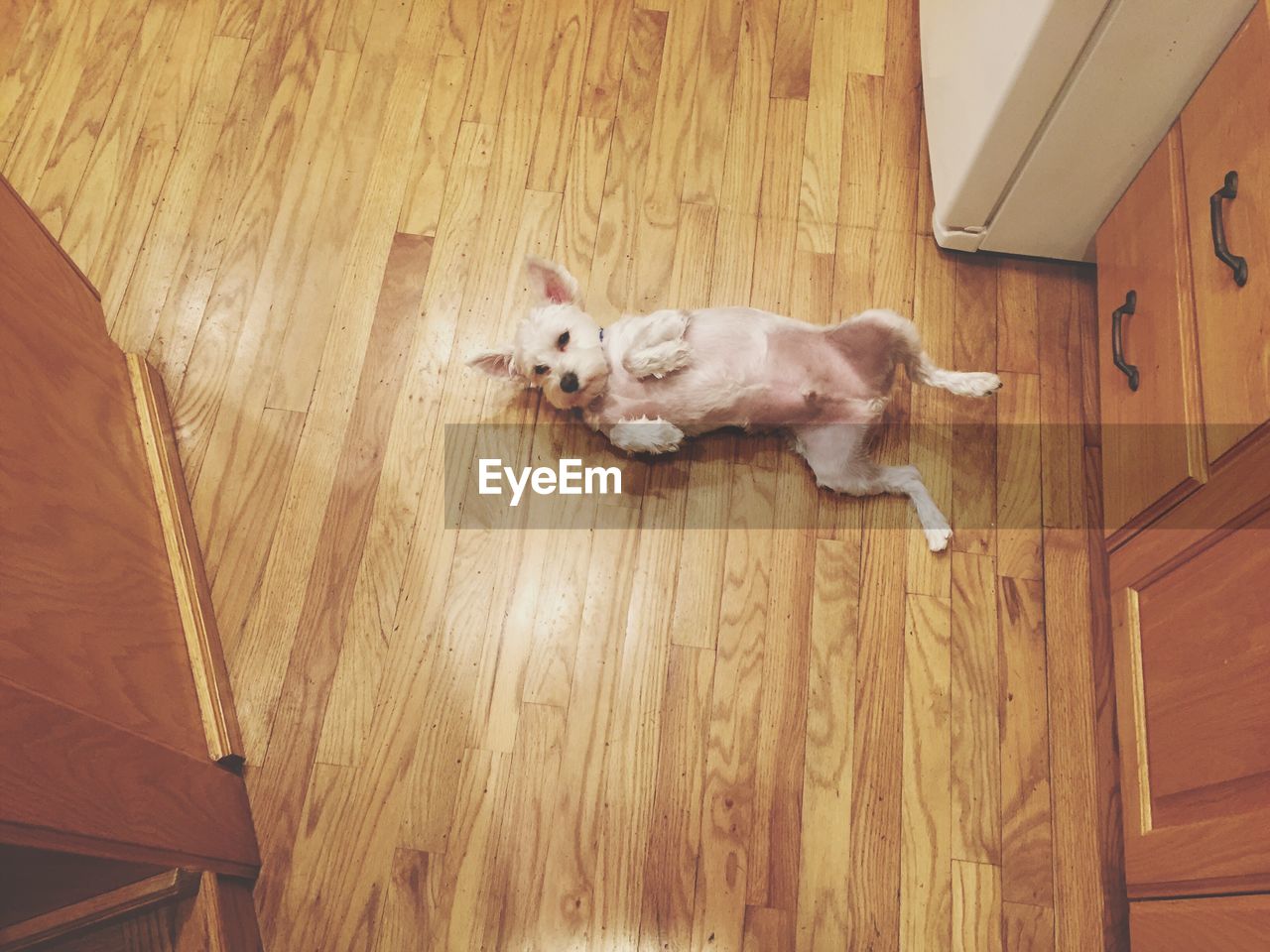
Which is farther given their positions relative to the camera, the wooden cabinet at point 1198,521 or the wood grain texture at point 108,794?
the wooden cabinet at point 1198,521

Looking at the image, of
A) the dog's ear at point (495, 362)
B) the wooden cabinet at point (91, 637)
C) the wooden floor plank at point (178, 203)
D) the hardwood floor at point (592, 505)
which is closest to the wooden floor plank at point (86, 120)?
the hardwood floor at point (592, 505)

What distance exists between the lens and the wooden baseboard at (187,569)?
1.53 meters

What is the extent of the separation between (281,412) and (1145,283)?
5.40 feet

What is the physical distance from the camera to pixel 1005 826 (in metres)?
1.52

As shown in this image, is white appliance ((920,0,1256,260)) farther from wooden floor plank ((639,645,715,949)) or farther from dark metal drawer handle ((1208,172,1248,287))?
wooden floor plank ((639,645,715,949))

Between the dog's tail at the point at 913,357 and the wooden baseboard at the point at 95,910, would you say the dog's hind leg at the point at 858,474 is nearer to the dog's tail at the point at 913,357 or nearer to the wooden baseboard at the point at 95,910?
the dog's tail at the point at 913,357

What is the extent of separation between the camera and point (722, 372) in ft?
5.10

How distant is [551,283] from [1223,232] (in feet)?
3.50

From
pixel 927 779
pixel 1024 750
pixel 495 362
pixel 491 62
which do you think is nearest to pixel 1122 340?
pixel 1024 750

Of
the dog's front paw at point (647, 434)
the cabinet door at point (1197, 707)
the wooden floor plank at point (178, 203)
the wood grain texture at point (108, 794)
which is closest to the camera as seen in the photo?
the wood grain texture at point (108, 794)

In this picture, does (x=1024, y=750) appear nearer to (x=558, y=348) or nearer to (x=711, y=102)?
(x=558, y=348)

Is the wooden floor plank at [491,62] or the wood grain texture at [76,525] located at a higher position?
the wooden floor plank at [491,62]

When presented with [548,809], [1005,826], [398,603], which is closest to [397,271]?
[398,603]

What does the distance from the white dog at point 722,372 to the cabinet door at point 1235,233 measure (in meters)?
0.43
